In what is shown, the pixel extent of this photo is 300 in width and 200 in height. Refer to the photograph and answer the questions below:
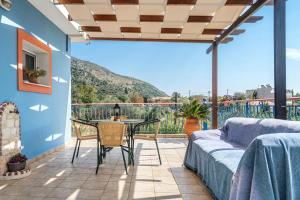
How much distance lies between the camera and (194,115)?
265 inches

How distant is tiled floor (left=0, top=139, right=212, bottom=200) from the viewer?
291 centimetres

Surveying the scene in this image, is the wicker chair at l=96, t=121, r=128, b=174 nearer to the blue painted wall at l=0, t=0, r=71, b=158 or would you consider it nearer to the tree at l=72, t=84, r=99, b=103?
the blue painted wall at l=0, t=0, r=71, b=158

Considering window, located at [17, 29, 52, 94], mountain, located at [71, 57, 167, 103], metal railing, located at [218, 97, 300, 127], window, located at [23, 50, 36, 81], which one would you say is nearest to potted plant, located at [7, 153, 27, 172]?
window, located at [17, 29, 52, 94]

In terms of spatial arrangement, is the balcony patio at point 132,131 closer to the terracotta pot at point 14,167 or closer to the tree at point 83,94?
the terracotta pot at point 14,167

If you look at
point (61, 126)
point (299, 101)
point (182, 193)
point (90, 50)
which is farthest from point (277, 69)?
point (90, 50)

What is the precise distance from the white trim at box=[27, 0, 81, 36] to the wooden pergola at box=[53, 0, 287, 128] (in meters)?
0.14

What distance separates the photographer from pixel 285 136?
1.87m

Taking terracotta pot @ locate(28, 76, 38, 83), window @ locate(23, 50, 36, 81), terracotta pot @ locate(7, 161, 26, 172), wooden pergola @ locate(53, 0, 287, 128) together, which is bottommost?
terracotta pot @ locate(7, 161, 26, 172)

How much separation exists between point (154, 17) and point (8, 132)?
3136mm

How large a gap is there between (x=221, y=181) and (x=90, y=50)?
18280 mm

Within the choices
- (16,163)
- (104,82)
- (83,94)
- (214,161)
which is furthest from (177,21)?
(104,82)

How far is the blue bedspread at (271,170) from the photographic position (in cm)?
174

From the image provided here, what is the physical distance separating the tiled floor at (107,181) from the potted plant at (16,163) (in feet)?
0.68

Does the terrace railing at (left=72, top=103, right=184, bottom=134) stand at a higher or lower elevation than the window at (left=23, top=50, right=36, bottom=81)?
lower
